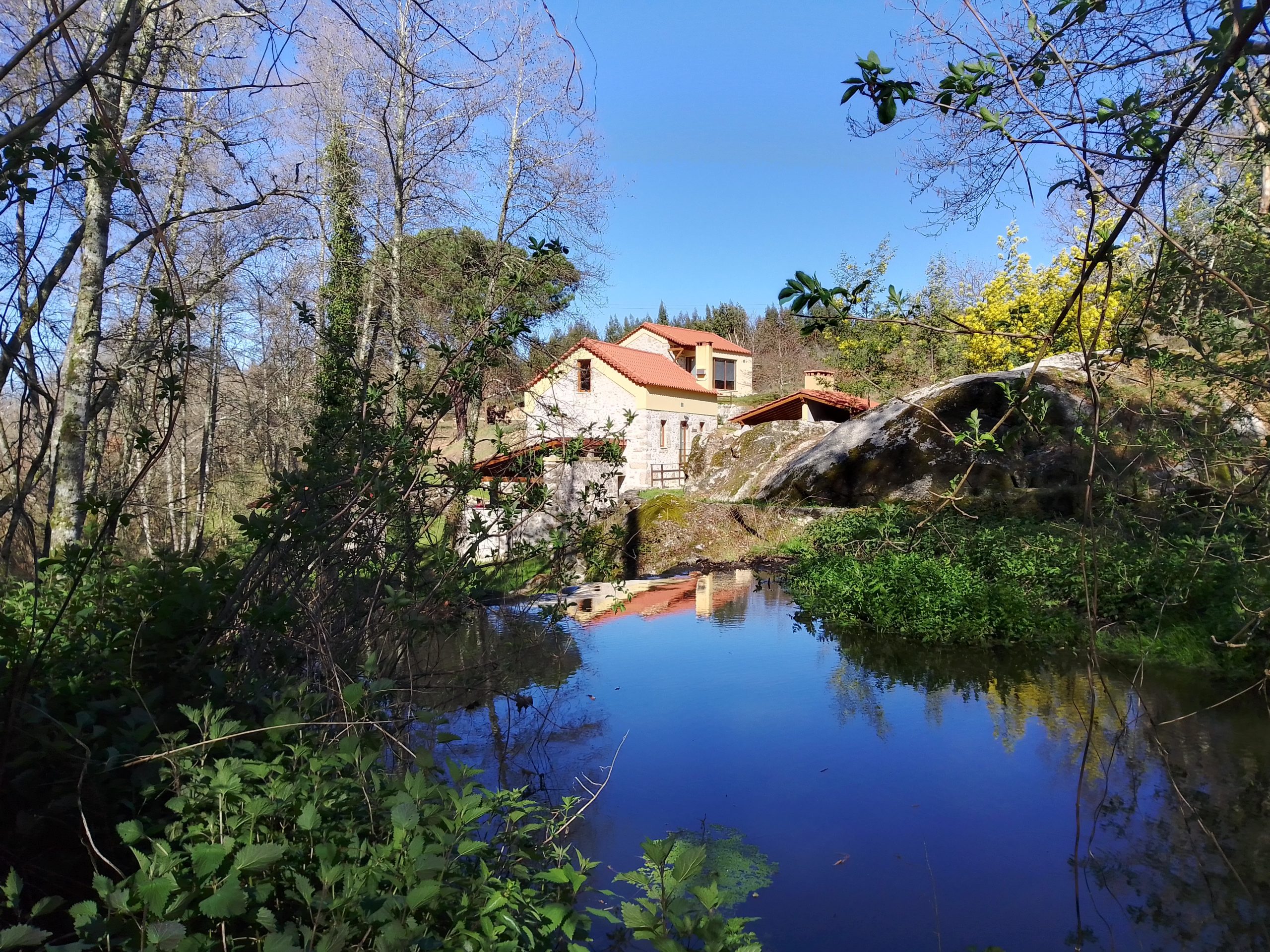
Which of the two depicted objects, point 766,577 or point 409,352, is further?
point 766,577

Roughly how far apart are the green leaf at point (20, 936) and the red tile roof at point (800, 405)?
2395cm

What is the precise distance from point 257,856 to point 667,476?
26.2m

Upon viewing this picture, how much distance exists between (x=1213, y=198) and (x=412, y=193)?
482 inches

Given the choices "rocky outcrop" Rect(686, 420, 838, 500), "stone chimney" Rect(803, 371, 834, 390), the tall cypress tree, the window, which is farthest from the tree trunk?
the window

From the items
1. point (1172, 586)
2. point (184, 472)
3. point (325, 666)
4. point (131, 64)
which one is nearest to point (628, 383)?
point (184, 472)

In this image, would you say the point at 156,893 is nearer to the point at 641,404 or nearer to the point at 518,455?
the point at 518,455

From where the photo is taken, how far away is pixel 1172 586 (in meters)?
6.83

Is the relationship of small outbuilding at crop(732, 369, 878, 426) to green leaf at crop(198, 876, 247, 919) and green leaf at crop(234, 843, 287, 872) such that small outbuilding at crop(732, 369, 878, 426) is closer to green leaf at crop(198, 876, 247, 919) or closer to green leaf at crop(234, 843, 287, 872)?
green leaf at crop(234, 843, 287, 872)

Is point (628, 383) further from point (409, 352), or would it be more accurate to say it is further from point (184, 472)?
point (409, 352)

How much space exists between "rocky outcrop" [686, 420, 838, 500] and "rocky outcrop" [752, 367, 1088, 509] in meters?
1.46

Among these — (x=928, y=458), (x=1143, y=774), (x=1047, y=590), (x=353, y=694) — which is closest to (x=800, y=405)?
(x=928, y=458)

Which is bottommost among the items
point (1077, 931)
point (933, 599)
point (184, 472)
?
point (1077, 931)

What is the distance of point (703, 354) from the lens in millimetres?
39531

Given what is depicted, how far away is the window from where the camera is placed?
40625 mm
